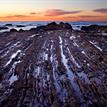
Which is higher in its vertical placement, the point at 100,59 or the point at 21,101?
the point at 21,101

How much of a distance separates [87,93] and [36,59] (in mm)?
6610

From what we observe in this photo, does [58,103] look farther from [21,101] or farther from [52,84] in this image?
[52,84]

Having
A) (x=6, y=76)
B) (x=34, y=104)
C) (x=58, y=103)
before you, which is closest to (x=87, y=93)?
(x=58, y=103)

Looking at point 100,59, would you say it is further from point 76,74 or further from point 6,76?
point 6,76

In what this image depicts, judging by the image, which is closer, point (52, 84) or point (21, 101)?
point (21, 101)

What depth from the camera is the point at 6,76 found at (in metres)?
11.0

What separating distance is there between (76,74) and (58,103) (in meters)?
3.75

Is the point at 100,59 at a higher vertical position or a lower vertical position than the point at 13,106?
lower

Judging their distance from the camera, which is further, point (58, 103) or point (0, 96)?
point (0, 96)

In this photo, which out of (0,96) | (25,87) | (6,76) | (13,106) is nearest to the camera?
(13,106)

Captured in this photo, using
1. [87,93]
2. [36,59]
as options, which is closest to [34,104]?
[87,93]

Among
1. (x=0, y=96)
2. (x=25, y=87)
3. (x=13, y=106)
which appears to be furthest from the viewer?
(x=25, y=87)

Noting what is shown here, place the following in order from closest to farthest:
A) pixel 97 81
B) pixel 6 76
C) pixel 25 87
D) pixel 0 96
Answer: pixel 0 96
pixel 25 87
pixel 97 81
pixel 6 76

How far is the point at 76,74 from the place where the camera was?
36.7 feet
